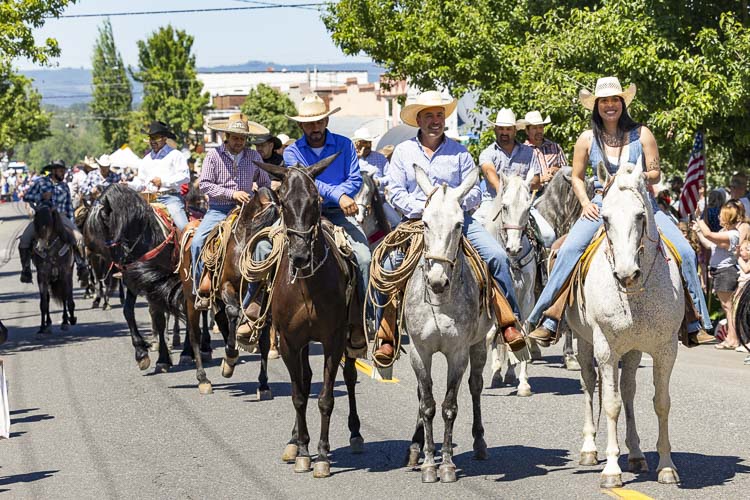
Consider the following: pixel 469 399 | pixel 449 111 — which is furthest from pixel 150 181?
pixel 449 111

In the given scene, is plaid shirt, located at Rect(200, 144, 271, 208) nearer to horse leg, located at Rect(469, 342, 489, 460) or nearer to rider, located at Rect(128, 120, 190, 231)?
rider, located at Rect(128, 120, 190, 231)

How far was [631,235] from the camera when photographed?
8.91 m

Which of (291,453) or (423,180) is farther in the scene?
(291,453)

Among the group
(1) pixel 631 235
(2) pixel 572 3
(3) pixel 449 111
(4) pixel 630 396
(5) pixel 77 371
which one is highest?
(2) pixel 572 3

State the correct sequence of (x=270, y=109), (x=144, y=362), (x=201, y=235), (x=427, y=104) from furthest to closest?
(x=270, y=109) → (x=144, y=362) → (x=201, y=235) → (x=427, y=104)

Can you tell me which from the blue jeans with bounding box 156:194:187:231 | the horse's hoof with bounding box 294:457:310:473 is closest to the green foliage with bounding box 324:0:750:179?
the blue jeans with bounding box 156:194:187:231

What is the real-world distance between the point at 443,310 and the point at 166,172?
8856 mm

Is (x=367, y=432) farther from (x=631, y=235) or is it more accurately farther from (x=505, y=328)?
(x=631, y=235)

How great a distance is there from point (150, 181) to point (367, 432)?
7.15 meters

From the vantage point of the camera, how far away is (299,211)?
9953mm

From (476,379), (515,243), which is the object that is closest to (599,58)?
(515,243)

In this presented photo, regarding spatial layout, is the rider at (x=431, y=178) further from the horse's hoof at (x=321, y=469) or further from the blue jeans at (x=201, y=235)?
the blue jeans at (x=201, y=235)

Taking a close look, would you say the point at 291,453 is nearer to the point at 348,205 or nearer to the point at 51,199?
the point at 348,205

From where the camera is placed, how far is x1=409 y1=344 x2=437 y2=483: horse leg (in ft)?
31.9
